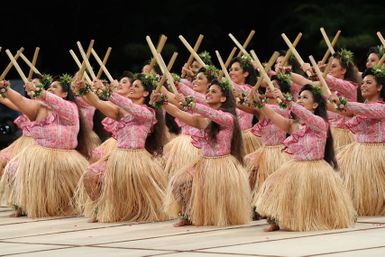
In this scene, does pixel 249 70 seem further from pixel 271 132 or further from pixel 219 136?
pixel 219 136

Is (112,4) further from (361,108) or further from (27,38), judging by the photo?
(361,108)

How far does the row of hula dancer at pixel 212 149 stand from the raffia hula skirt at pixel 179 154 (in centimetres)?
1

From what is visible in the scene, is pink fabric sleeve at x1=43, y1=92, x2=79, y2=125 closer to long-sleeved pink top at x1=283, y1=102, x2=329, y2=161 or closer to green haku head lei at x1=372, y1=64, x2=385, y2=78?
long-sleeved pink top at x1=283, y1=102, x2=329, y2=161

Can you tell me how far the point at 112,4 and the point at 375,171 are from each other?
5.67 meters

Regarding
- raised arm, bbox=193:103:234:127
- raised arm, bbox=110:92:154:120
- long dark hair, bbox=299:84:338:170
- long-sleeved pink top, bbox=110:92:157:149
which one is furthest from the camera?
long-sleeved pink top, bbox=110:92:157:149

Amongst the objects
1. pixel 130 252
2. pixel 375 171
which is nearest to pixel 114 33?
pixel 375 171

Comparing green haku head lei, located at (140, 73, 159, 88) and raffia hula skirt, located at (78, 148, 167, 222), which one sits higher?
green haku head lei, located at (140, 73, 159, 88)

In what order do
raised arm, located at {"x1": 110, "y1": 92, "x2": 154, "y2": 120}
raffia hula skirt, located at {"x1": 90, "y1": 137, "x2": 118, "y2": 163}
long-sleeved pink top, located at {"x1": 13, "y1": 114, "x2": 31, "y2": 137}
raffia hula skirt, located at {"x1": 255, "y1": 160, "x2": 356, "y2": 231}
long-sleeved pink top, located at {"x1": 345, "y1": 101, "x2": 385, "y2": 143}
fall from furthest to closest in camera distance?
long-sleeved pink top, located at {"x1": 13, "y1": 114, "x2": 31, "y2": 137} → raffia hula skirt, located at {"x1": 90, "y1": 137, "x2": 118, "y2": 163} → raised arm, located at {"x1": 110, "y1": 92, "x2": 154, "y2": 120} → long-sleeved pink top, located at {"x1": 345, "y1": 101, "x2": 385, "y2": 143} → raffia hula skirt, located at {"x1": 255, "y1": 160, "x2": 356, "y2": 231}

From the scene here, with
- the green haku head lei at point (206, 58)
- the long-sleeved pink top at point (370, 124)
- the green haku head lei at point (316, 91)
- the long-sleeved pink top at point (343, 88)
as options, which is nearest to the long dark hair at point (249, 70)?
the green haku head lei at point (206, 58)

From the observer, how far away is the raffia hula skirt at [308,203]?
28.9ft

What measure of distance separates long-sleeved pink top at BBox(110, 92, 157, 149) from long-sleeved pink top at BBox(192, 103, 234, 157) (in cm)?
54

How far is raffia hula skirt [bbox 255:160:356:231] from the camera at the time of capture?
880 cm

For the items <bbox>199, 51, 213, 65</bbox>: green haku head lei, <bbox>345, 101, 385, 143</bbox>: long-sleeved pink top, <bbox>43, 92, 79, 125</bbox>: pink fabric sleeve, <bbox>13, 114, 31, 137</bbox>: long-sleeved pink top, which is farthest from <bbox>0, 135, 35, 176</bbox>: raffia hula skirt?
<bbox>345, 101, 385, 143</bbox>: long-sleeved pink top

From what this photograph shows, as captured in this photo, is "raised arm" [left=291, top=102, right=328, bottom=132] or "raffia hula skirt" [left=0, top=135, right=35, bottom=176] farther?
"raffia hula skirt" [left=0, top=135, right=35, bottom=176]
